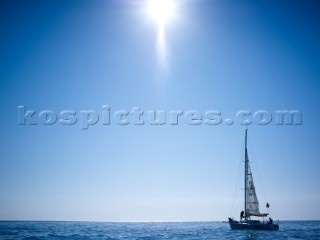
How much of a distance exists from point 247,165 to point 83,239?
34.9 meters

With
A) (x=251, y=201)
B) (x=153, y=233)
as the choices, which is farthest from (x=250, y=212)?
(x=153, y=233)

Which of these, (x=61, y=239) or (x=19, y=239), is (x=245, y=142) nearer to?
(x=61, y=239)

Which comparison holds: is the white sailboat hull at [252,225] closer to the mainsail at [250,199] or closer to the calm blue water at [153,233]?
the calm blue water at [153,233]

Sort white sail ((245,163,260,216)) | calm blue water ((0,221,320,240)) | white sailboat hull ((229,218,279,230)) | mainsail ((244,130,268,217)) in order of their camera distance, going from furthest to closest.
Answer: white sail ((245,163,260,216)) < mainsail ((244,130,268,217)) < white sailboat hull ((229,218,279,230)) < calm blue water ((0,221,320,240))

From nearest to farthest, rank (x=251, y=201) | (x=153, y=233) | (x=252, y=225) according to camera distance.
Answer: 1. (x=252, y=225)
2. (x=251, y=201)
3. (x=153, y=233)

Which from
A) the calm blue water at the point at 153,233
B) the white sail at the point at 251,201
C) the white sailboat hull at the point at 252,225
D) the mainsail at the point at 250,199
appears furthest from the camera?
the white sail at the point at 251,201

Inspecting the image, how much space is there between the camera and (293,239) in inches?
2100

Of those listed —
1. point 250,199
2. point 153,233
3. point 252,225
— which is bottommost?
point 153,233

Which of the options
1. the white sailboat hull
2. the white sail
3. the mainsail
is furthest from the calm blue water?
the white sail

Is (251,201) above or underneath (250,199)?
underneath

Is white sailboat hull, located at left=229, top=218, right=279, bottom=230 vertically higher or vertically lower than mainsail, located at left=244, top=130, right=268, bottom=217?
lower

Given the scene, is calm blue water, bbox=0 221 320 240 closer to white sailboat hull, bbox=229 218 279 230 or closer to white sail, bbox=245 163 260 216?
white sailboat hull, bbox=229 218 279 230

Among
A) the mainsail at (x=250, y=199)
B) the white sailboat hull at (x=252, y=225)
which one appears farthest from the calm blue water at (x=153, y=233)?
the mainsail at (x=250, y=199)

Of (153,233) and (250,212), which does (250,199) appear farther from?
(153,233)
